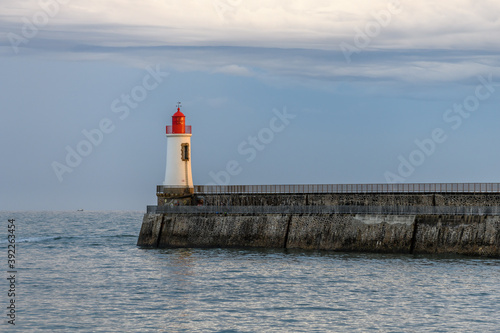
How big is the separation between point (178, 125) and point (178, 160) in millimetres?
3069

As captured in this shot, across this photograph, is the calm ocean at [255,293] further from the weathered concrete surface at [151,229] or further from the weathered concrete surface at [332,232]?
the weathered concrete surface at [151,229]

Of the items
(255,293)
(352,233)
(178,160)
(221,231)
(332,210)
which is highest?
(178,160)

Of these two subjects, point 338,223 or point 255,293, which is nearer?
point 255,293

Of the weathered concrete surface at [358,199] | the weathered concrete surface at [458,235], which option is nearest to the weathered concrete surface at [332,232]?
the weathered concrete surface at [458,235]

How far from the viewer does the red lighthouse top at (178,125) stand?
67.7 meters

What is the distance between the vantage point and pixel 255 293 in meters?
40.1

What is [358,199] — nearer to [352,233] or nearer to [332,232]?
[332,232]

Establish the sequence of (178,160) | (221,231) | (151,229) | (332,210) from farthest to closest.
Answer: (178,160), (151,229), (221,231), (332,210)

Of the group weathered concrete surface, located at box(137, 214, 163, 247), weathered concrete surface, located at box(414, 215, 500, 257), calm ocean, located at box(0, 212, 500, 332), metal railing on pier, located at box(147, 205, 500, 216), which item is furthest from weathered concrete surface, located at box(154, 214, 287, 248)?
weathered concrete surface, located at box(414, 215, 500, 257)

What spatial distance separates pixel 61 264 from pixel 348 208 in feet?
69.3

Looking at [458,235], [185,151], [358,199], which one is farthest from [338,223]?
[185,151]

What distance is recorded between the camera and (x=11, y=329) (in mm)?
32031

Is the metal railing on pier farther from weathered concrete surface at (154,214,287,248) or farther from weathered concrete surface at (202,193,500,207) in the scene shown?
weathered concrete surface at (202,193,500,207)

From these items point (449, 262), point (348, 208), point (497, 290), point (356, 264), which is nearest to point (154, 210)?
point (348, 208)
